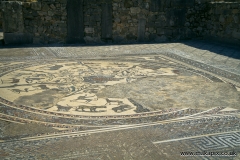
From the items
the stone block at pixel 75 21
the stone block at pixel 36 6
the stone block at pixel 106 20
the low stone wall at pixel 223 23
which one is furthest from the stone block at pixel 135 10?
the stone block at pixel 36 6

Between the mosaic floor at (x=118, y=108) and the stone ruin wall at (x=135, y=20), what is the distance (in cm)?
194

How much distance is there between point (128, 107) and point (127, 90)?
0.80 meters

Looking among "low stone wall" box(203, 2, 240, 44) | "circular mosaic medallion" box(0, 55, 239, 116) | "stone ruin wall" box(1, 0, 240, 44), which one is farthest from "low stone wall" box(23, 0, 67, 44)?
"low stone wall" box(203, 2, 240, 44)

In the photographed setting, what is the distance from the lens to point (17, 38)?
8938 millimetres

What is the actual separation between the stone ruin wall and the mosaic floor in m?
1.94

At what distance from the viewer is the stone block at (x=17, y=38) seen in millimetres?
8836

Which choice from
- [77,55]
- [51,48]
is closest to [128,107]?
[77,55]

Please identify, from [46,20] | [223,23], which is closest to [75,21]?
[46,20]

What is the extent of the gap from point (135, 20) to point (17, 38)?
151 inches

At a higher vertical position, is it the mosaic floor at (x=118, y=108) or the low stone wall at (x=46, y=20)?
the low stone wall at (x=46, y=20)

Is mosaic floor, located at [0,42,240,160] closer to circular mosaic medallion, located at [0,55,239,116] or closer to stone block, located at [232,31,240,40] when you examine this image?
Result: circular mosaic medallion, located at [0,55,239,116]

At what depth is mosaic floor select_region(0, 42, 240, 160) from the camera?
2.95 m

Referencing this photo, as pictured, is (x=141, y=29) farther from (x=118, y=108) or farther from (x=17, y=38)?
(x=118, y=108)

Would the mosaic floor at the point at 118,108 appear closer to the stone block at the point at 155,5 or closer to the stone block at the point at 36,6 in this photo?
the stone block at the point at 36,6
